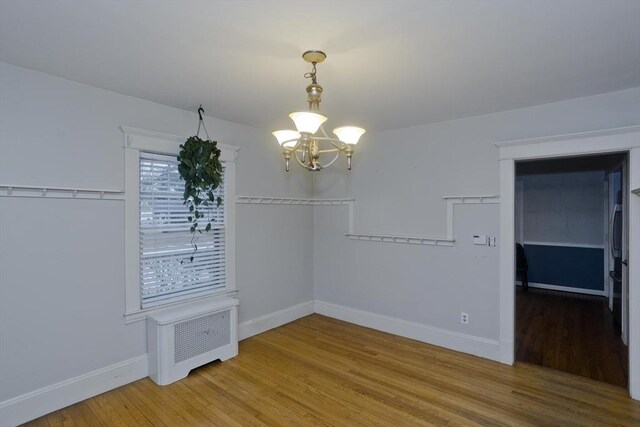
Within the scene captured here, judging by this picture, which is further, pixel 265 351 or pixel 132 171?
pixel 265 351

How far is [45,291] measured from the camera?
2498 millimetres

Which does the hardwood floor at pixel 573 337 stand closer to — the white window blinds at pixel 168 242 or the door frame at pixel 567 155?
the door frame at pixel 567 155

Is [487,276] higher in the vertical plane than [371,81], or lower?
lower

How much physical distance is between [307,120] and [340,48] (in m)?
0.58

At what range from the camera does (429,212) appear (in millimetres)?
3797

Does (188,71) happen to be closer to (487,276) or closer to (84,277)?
(84,277)

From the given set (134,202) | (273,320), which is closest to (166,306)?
(134,202)

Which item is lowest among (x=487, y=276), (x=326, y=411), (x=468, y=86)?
(x=326, y=411)

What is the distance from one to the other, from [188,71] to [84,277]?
186 cm

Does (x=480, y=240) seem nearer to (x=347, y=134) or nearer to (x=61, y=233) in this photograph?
(x=347, y=134)

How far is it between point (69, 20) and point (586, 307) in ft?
23.0

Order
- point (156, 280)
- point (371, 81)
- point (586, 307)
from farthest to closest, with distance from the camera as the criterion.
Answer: point (586, 307) < point (156, 280) < point (371, 81)

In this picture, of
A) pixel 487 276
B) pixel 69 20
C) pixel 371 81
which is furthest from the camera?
pixel 487 276

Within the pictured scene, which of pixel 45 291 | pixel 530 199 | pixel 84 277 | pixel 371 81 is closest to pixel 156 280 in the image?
pixel 84 277
